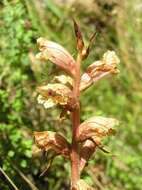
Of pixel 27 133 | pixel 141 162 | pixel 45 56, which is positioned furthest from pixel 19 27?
pixel 141 162

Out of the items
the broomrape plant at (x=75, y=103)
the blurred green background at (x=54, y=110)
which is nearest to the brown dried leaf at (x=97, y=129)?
the broomrape plant at (x=75, y=103)

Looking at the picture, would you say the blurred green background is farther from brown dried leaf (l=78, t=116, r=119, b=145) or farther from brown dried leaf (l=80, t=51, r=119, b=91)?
brown dried leaf (l=78, t=116, r=119, b=145)

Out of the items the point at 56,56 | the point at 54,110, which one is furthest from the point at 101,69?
the point at 54,110

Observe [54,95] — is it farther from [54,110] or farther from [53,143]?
[54,110]

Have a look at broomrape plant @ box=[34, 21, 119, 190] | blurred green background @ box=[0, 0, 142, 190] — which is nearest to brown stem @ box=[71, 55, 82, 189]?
broomrape plant @ box=[34, 21, 119, 190]

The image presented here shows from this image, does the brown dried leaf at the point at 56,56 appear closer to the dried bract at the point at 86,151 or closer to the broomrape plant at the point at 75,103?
the broomrape plant at the point at 75,103

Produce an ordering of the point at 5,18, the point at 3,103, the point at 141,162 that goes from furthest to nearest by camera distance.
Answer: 1. the point at 141,162
2. the point at 5,18
3. the point at 3,103

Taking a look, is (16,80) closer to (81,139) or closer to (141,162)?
(141,162)

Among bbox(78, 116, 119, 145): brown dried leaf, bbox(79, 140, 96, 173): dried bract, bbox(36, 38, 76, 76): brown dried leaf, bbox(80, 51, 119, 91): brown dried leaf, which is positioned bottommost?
bbox(79, 140, 96, 173): dried bract
